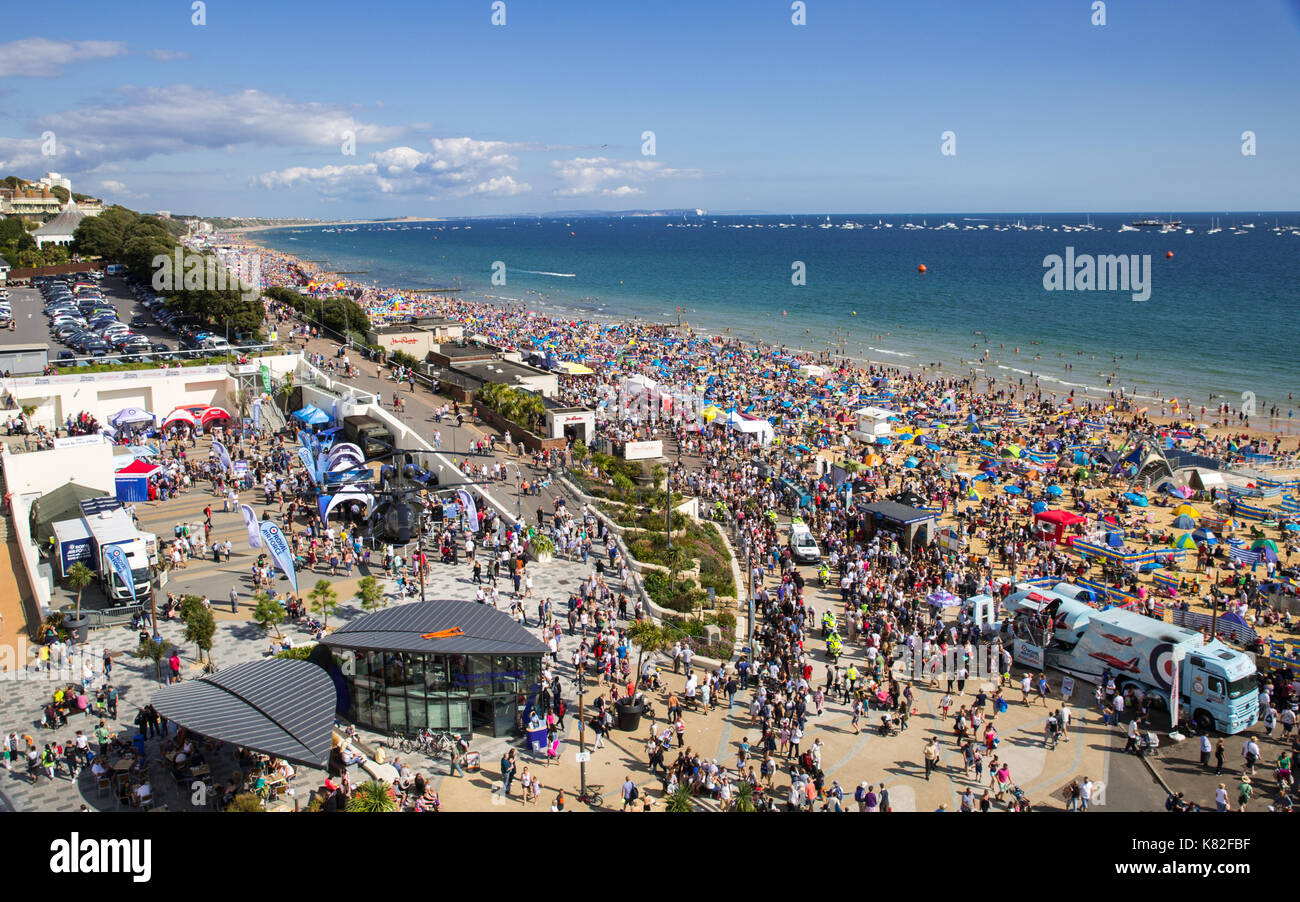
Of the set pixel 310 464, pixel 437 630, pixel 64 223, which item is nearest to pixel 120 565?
pixel 437 630

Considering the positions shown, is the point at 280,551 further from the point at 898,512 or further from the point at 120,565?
the point at 898,512

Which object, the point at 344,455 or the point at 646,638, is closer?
the point at 646,638

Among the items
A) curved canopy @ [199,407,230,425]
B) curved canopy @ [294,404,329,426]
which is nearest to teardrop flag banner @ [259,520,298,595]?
curved canopy @ [294,404,329,426]

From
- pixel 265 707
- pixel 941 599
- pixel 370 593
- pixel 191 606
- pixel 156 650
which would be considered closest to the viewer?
pixel 265 707

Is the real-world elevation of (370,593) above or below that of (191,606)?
below

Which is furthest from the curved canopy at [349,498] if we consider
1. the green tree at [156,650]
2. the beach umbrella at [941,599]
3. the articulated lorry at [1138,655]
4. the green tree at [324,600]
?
the articulated lorry at [1138,655]
